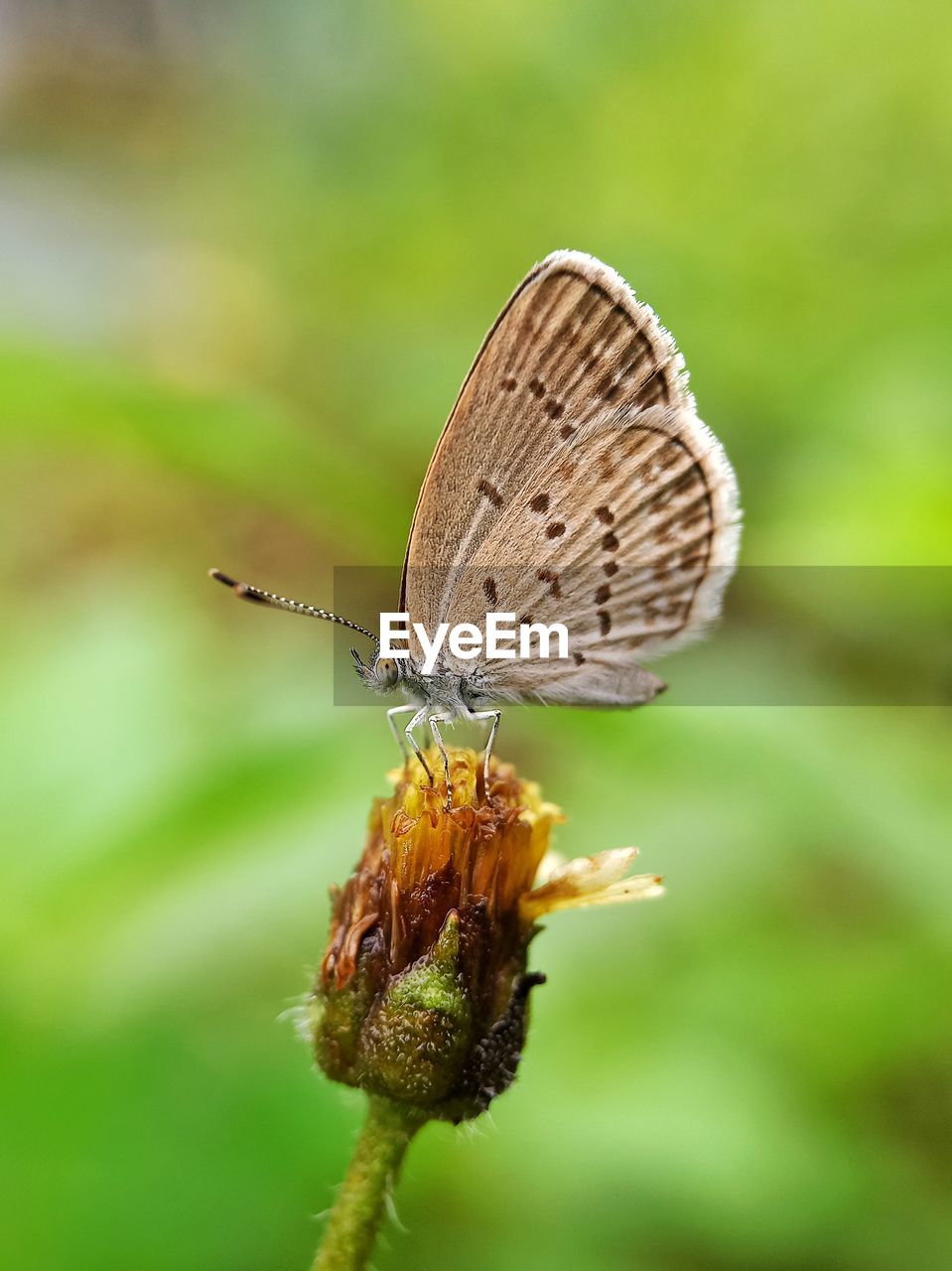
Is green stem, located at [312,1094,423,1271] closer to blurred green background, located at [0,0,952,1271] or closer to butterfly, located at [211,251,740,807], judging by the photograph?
blurred green background, located at [0,0,952,1271]

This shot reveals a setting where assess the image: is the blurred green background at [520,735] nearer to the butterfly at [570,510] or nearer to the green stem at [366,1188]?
the green stem at [366,1188]

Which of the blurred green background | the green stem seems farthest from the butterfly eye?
the green stem

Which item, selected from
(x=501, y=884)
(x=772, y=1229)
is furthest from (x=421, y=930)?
(x=772, y=1229)

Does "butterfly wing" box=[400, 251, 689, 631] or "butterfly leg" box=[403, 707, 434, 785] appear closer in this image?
"butterfly leg" box=[403, 707, 434, 785]

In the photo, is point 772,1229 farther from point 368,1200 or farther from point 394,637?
point 394,637

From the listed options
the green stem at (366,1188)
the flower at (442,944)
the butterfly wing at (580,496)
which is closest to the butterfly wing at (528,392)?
the butterfly wing at (580,496)

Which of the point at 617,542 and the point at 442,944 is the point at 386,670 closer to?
the point at 617,542
